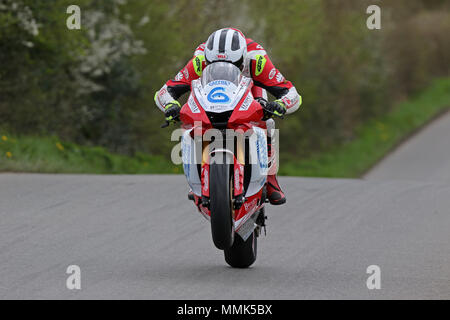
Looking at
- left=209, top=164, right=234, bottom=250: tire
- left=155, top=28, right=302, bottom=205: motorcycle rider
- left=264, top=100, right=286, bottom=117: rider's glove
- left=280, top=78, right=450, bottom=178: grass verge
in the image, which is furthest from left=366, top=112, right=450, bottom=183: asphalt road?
left=209, top=164, right=234, bottom=250: tire

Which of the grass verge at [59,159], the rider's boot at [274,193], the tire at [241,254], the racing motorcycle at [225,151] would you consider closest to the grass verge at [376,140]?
the grass verge at [59,159]

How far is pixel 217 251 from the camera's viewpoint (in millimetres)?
9055

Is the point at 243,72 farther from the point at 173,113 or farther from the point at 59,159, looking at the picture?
the point at 59,159

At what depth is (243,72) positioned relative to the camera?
805cm

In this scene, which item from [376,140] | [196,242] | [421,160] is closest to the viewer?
[196,242]

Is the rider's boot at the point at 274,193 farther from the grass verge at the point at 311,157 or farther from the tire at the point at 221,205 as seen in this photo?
the grass verge at the point at 311,157

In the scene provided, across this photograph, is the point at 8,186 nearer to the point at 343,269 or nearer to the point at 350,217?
the point at 350,217

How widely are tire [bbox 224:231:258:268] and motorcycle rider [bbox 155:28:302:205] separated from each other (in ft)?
1.40

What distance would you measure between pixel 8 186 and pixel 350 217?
14.5ft

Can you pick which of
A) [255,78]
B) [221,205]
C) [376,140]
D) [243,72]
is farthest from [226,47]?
[376,140]

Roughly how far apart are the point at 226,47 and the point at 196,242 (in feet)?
8.05

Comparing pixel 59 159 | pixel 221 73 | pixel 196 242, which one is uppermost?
pixel 59 159

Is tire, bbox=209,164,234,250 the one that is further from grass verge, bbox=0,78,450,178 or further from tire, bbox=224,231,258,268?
grass verge, bbox=0,78,450,178

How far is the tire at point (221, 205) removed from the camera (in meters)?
7.11
